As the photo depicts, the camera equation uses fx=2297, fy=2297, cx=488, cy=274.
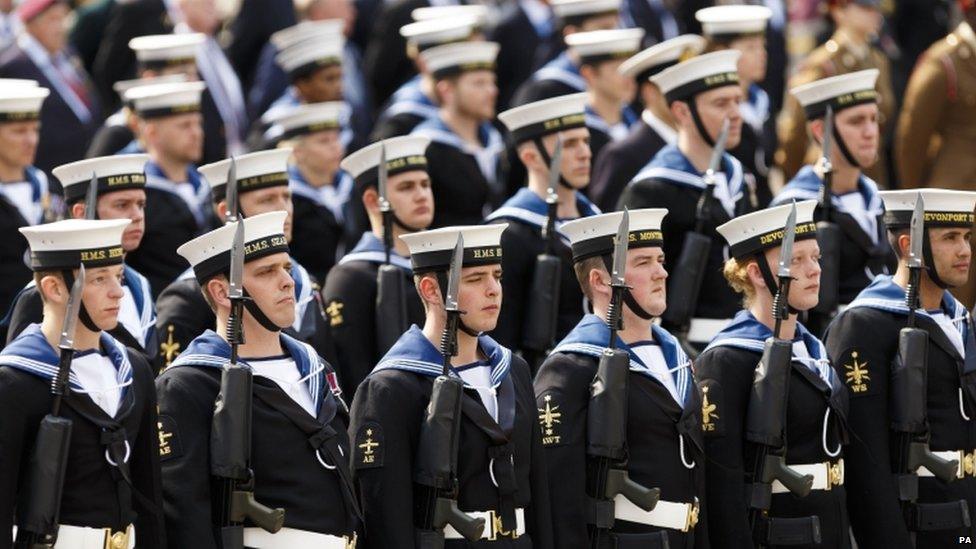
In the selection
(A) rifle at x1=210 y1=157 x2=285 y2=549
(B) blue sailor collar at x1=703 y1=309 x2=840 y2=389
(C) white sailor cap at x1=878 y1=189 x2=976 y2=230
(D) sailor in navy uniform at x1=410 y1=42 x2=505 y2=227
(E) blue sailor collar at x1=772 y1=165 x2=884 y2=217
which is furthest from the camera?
(D) sailor in navy uniform at x1=410 y1=42 x2=505 y2=227

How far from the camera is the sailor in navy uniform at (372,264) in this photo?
36.1ft

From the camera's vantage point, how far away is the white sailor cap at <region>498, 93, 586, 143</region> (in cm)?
1188

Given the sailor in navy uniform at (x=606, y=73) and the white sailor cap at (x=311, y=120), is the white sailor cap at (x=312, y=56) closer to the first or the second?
the sailor in navy uniform at (x=606, y=73)

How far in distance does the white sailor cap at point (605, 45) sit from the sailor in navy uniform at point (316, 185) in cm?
182

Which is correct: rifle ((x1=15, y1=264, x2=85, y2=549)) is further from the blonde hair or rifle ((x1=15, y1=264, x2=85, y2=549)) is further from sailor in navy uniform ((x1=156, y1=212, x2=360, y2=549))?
the blonde hair

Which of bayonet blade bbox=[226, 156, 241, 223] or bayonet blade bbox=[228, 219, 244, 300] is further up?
bayonet blade bbox=[226, 156, 241, 223]

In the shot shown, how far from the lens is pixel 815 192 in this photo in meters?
11.9

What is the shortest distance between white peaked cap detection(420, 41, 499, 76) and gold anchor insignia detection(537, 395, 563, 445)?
18.2 ft

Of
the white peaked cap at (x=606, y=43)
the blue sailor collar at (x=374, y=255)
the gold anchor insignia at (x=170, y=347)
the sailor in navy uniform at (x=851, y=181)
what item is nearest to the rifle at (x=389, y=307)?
the blue sailor collar at (x=374, y=255)

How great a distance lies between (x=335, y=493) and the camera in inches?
336

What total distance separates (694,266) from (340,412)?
3.04 metres

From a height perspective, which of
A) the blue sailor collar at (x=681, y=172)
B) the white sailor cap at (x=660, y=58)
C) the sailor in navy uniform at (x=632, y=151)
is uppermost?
the white sailor cap at (x=660, y=58)

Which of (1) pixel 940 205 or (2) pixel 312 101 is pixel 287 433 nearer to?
(1) pixel 940 205

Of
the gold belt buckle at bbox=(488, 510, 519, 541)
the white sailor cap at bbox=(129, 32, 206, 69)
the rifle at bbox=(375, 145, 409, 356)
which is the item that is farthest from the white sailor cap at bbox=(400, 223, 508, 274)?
the white sailor cap at bbox=(129, 32, 206, 69)
